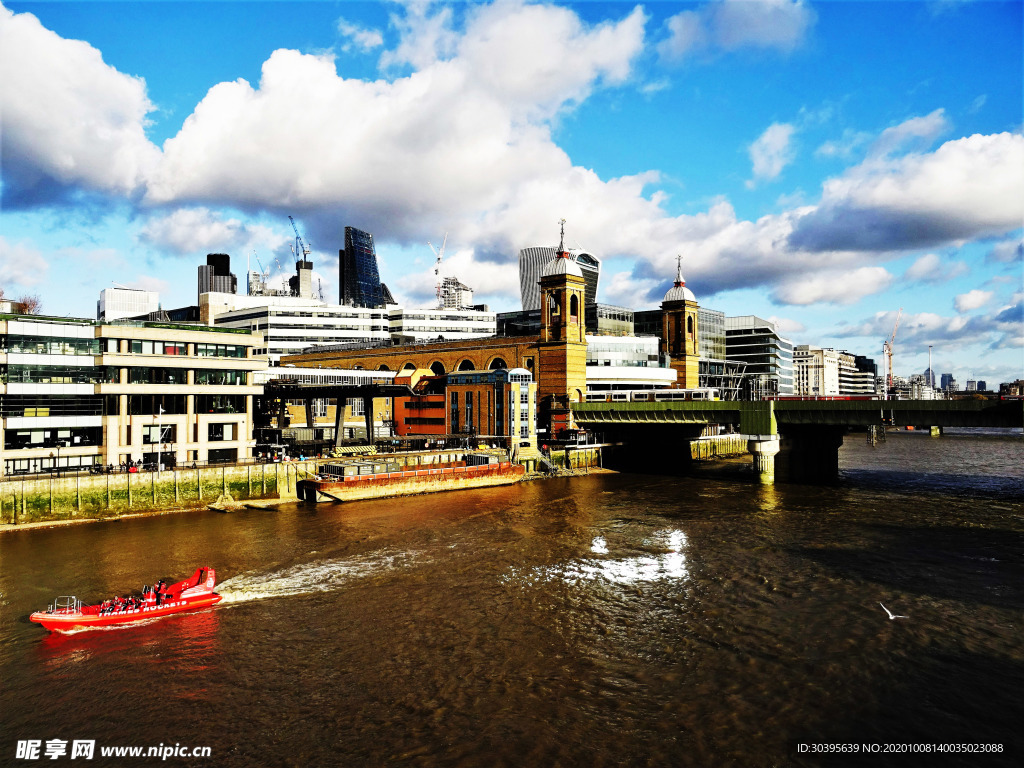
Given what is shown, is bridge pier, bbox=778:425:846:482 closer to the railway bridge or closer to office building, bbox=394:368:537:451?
the railway bridge

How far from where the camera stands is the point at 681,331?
17650 cm

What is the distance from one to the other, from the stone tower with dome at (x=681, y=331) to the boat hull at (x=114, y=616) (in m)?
146

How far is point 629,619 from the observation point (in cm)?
4197

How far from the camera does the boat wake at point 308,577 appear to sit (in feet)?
154

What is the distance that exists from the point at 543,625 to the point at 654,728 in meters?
12.6

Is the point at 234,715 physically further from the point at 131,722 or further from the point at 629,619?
the point at 629,619

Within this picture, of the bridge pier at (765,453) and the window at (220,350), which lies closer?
the window at (220,350)

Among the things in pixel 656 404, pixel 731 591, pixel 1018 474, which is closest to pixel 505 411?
pixel 656 404

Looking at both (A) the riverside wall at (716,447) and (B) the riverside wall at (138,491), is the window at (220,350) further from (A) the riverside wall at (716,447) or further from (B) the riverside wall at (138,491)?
(A) the riverside wall at (716,447)

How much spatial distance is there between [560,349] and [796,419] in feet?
159

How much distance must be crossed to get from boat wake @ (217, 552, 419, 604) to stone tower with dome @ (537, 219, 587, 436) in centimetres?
7683

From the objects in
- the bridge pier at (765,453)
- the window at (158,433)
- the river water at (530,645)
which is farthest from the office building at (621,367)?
the window at (158,433)

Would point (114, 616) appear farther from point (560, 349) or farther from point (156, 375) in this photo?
point (560, 349)

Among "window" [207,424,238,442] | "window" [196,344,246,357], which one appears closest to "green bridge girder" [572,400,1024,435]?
"window" [196,344,246,357]
